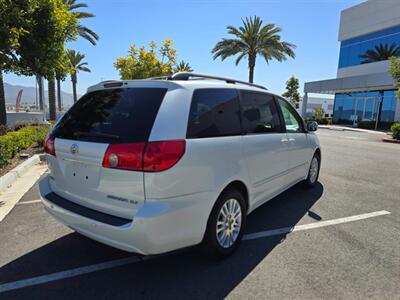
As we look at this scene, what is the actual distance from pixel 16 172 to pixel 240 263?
5.44 metres

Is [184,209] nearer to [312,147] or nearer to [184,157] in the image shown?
[184,157]

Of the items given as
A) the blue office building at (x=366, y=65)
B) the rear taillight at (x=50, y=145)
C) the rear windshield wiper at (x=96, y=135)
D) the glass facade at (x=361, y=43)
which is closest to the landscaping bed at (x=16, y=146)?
the rear taillight at (x=50, y=145)

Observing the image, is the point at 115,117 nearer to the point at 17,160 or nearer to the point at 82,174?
the point at 82,174

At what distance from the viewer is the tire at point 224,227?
2.96 metres

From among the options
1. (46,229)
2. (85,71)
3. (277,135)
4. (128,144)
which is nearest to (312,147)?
(277,135)

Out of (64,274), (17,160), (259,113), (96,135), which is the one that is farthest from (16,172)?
(259,113)

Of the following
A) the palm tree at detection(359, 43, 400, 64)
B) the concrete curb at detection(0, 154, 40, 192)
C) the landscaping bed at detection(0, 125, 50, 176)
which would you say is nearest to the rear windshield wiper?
the concrete curb at detection(0, 154, 40, 192)

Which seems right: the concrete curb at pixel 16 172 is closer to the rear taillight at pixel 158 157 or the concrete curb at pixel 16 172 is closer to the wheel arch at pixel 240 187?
the rear taillight at pixel 158 157

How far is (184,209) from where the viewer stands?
8.47ft

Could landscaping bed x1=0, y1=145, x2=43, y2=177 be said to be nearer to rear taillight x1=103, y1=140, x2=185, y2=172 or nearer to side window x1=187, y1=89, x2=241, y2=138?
rear taillight x1=103, y1=140, x2=185, y2=172

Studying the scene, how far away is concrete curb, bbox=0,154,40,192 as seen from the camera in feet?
18.3

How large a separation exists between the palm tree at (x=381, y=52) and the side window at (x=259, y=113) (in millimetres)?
33244

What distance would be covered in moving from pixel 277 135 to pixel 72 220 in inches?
107

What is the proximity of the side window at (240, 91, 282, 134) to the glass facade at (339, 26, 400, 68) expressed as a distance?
34181 mm
